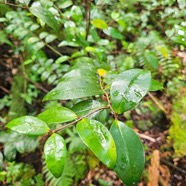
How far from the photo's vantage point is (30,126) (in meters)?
0.71

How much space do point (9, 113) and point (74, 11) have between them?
3.60 feet

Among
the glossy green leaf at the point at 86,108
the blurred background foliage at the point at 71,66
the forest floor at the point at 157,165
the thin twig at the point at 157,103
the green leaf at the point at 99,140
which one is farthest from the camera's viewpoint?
the thin twig at the point at 157,103

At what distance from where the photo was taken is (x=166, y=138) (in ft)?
6.42

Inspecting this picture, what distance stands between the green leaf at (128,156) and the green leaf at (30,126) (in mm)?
202

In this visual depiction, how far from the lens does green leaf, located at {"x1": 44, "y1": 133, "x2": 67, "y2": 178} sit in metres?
0.66

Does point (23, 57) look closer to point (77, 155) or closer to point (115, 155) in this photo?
point (77, 155)

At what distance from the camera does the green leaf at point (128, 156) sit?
0.69m

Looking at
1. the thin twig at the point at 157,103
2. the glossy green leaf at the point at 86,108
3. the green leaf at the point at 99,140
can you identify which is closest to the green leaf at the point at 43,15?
the glossy green leaf at the point at 86,108

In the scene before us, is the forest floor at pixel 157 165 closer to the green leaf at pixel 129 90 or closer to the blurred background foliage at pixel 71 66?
the blurred background foliage at pixel 71 66

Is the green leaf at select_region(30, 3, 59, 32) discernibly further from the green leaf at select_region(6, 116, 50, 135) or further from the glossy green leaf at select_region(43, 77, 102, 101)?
the green leaf at select_region(6, 116, 50, 135)

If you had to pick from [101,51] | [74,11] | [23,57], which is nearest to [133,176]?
[101,51]

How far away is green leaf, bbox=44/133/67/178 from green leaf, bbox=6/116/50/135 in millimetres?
44

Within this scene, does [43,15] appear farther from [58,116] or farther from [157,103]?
[157,103]

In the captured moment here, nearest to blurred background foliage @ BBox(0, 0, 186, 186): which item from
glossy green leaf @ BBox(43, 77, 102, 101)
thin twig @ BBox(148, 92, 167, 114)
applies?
thin twig @ BBox(148, 92, 167, 114)
